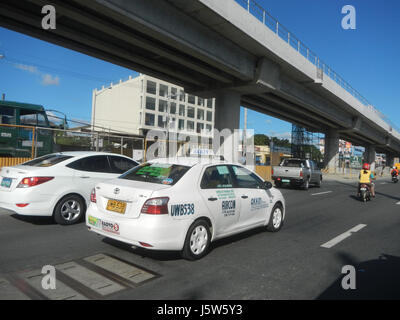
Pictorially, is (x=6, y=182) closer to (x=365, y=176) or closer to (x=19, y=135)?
(x=19, y=135)

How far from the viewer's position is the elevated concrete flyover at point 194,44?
1179 centimetres

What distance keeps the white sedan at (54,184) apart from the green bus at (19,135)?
5227 millimetres

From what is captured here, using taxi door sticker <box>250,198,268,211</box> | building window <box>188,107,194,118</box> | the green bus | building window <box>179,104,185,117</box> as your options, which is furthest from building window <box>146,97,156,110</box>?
taxi door sticker <box>250,198,268,211</box>

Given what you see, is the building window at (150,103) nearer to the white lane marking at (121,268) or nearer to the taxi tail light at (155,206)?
the white lane marking at (121,268)

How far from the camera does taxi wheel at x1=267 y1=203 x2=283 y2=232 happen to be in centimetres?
640

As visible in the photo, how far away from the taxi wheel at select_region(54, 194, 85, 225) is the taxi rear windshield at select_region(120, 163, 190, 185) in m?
2.19

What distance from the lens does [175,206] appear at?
4191 millimetres

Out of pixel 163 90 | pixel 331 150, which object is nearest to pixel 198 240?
pixel 331 150

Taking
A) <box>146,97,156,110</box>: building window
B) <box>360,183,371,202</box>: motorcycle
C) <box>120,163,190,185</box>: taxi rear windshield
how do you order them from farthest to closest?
<box>146,97,156,110</box>: building window < <box>360,183,371,202</box>: motorcycle < <box>120,163,190,185</box>: taxi rear windshield

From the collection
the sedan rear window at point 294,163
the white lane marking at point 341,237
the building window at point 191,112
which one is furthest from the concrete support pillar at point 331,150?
the building window at point 191,112

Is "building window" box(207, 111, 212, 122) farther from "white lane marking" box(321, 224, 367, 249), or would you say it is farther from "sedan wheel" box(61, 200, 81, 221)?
"sedan wheel" box(61, 200, 81, 221)

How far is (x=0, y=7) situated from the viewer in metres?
11.4

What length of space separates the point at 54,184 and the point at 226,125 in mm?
15321
